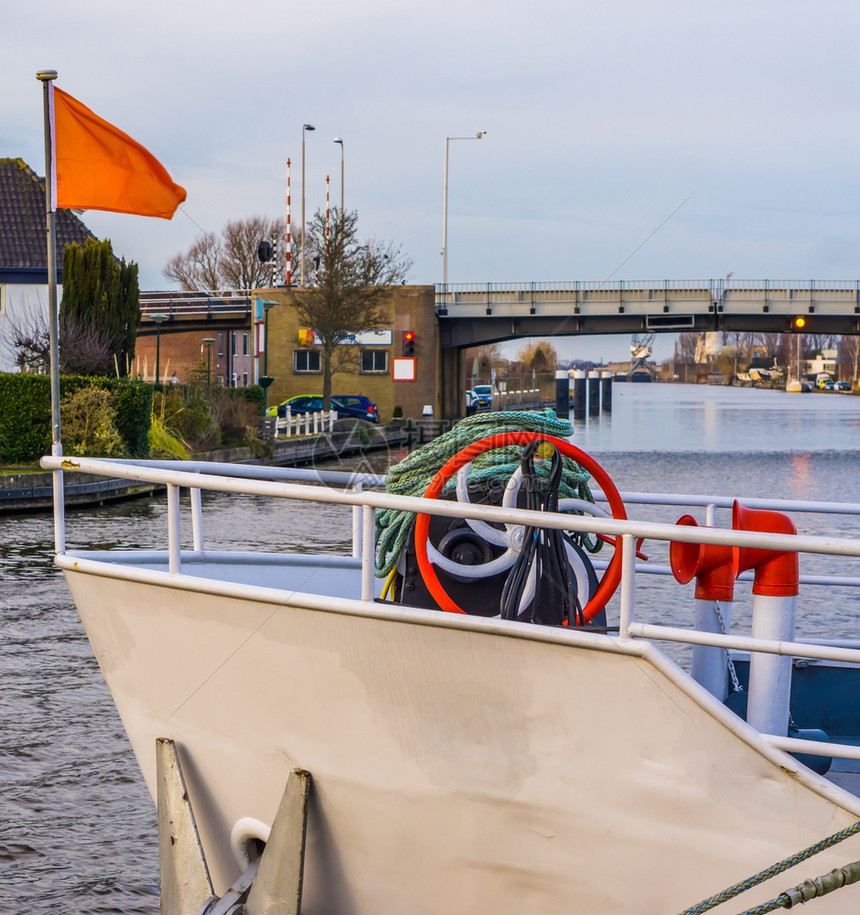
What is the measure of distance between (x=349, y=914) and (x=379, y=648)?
114 cm

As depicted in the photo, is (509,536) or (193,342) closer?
(509,536)

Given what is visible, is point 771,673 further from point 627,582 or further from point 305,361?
point 305,361

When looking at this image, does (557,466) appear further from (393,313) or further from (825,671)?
(393,313)

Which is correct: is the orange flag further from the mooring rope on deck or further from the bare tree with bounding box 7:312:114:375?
the bare tree with bounding box 7:312:114:375

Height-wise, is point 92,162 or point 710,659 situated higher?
point 92,162

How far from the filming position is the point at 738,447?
123ft

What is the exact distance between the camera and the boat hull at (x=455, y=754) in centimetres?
325

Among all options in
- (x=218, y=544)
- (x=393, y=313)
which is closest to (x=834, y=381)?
(x=393, y=313)

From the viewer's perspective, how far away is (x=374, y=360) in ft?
170

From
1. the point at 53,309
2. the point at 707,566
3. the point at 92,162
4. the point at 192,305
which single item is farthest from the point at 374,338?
the point at 707,566

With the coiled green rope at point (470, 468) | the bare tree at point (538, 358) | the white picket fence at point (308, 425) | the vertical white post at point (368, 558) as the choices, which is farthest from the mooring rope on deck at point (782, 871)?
the bare tree at point (538, 358)

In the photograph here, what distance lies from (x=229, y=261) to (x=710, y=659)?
239 feet

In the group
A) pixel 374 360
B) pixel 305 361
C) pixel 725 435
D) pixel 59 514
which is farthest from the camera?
pixel 305 361

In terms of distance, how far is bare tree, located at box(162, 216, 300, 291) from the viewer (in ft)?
236
